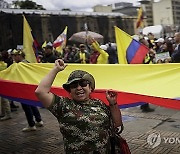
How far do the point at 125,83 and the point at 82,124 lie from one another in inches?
59.7

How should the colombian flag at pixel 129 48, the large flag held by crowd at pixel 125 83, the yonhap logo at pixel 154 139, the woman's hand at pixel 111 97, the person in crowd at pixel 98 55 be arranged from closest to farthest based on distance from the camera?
the woman's hand at pixel 111 97 → the large flag held by crowd at pixel 125 83 → the yonhap logo at pixel 154 139 → the colombian flag at pixel 129 48 → the person in crowd at pixel 98 55

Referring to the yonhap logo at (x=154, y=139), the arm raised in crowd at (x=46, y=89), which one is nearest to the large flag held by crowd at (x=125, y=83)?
the arm raised in crowd at (x=46, y=89)

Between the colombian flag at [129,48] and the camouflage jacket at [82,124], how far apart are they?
3.37 m

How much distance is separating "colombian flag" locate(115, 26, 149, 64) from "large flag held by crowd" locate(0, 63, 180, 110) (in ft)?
5.95

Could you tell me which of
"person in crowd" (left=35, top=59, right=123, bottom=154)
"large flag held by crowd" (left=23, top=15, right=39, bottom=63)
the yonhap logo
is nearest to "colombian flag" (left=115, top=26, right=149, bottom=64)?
the yonhap logo

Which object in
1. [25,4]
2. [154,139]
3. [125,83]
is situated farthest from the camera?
[25,4]

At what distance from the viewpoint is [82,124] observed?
7.80ft

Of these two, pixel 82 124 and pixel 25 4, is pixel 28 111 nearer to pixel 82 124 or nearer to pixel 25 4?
pixel 82 124

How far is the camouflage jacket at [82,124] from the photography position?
2.39 metres

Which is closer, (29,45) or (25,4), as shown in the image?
(29,45)

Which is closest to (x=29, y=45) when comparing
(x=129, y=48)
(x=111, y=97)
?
(x=129, y=48)

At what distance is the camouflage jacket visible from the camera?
239cm

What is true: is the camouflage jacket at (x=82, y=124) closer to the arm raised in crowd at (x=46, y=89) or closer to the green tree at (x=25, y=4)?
the arm raised in crowd at (x=46, y=89)

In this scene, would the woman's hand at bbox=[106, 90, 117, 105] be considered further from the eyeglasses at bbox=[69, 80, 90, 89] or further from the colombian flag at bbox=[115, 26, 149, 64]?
the colombian flag at bbox=[115, 26, 149, 64]
